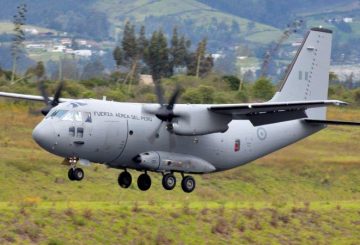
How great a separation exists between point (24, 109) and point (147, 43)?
167ft

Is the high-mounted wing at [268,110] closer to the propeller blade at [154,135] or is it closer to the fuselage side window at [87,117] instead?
the propeller blade at [154,135]

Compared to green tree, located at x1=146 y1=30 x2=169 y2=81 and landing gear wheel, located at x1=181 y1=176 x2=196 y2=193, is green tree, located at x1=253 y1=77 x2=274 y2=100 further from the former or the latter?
landing gear wheel, located at x1=181 y1=176 x2=196 y2=193

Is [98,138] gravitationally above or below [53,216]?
above

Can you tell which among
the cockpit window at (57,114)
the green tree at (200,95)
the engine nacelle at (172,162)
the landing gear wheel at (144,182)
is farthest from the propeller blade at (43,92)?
the green tree at (200,95)

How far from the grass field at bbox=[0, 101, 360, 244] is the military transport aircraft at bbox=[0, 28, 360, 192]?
289 cm

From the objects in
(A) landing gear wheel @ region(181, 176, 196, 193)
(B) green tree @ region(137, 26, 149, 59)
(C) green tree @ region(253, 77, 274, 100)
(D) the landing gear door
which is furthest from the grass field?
(B) green tree @ region(137, 26, 149, 59)

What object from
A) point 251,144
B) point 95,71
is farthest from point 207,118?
point 95,71

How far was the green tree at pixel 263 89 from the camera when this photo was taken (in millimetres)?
84338

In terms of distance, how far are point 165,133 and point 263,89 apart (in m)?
43.5

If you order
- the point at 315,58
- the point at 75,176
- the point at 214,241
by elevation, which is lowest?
the point at 214,241

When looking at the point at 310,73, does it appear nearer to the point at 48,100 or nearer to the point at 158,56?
the point at 48,100

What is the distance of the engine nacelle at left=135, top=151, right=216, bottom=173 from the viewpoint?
137 ft

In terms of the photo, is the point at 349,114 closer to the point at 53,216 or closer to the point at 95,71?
the point at 53,216

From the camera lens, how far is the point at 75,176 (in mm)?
40406
